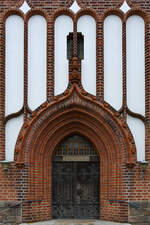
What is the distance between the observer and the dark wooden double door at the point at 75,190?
951 centimetres

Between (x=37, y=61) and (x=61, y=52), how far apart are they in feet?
2.45

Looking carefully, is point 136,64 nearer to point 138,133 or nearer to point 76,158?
point 138,133

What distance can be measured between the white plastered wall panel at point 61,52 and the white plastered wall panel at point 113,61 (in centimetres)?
112

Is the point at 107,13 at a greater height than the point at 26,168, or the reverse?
the point at 107,13

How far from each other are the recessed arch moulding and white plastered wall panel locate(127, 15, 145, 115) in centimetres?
70

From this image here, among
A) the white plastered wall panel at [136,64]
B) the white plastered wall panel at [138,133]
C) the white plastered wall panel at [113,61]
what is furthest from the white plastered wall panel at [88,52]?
the white plastered wall panel at [138,133]

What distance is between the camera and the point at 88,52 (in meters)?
9.30

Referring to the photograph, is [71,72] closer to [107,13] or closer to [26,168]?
[107,13]

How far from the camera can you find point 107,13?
367 inches

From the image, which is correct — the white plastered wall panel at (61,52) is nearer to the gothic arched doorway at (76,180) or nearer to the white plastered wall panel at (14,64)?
the white plastered wall panel at (14,64)

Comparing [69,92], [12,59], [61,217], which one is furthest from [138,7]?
[61,217]

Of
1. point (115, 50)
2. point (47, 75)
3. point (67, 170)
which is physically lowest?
point (67, 170)

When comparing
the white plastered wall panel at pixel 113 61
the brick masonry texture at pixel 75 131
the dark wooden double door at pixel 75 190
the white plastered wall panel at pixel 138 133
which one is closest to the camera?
the brick masonry texture at pixel 75 131

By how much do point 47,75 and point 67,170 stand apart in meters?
2.91
